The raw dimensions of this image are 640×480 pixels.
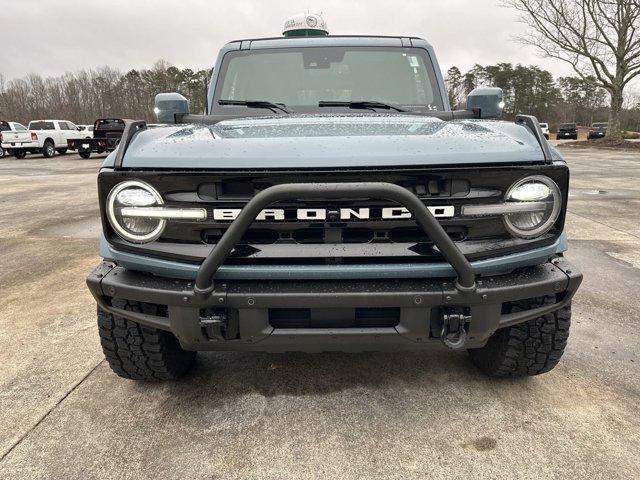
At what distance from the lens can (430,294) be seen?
68.4 inches

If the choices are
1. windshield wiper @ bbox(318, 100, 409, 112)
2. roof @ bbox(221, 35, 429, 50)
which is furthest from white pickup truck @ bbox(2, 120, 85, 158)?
windshield wiper @ bbox(318, 100, 409, 112)

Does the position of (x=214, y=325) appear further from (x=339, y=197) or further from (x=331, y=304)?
(x=339, y=197)

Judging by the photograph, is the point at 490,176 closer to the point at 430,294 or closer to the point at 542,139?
the point at 542,139

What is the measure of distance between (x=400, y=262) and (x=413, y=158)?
1.31ft

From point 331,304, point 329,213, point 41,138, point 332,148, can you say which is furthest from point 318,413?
point 41,138

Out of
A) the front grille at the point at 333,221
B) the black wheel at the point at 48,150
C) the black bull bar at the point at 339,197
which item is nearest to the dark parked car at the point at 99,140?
the black wheel at the point at 48,150

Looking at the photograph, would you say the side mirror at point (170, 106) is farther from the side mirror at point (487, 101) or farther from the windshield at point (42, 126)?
the windshield at point (42, 126)

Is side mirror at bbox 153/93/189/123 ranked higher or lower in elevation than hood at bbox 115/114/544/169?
higher

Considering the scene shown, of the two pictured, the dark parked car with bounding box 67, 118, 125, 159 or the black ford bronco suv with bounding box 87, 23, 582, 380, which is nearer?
the black ford bronco suv with bounding box 87, 23, 582, 380

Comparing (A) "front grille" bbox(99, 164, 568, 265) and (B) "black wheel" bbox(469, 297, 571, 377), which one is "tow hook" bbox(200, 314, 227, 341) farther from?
(B) "black wheel" bbox(469, 297, 571, 377)

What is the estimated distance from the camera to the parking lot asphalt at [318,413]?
75.9 inches

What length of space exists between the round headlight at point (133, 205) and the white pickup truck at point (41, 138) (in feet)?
78.2

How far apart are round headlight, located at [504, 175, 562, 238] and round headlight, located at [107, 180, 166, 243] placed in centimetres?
138

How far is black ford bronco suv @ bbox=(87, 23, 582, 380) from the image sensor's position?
175cm
